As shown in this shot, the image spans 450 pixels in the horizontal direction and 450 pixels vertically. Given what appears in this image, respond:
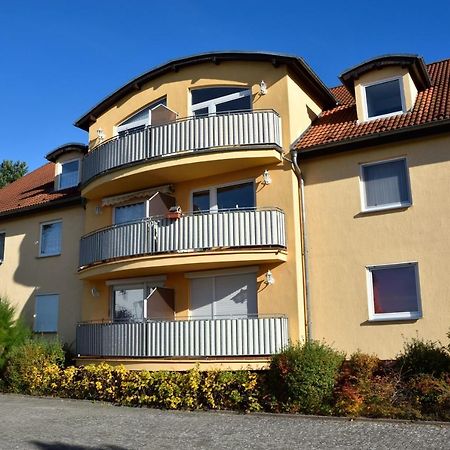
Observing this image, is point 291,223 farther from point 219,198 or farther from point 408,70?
point 408,70

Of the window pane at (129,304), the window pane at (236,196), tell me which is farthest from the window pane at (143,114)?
the window pane at (129,304)

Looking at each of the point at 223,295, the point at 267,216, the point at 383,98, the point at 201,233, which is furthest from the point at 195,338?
the point at 383,98

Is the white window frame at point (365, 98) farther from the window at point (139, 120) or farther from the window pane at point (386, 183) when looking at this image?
the window at point (139, 120)

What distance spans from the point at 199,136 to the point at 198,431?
8014 millimetres

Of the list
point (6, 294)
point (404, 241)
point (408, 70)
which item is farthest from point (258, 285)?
point (6, 294)

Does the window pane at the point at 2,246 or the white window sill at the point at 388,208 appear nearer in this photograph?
the white window sill at the point at 388,208

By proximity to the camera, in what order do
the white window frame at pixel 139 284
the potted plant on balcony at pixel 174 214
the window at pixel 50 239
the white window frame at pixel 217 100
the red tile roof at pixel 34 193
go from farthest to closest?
1. the red tile roof at pixel 34 193
2. the window at pixel 50 239
3. the white window frame at pixel 139 284
4. the white window frame at pixel 217 100
5. the potted plant on balcony at pixel 174 214

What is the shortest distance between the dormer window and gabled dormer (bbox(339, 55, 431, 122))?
1069 centimetres

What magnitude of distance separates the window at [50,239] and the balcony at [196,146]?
15.3 feet

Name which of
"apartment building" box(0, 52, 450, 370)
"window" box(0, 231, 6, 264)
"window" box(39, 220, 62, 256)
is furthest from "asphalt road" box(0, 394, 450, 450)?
"window" box(0, 231, 6, 264)

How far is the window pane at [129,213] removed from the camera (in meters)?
17.8

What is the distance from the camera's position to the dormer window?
21453mm

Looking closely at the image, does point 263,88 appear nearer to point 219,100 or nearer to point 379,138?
point 219,100

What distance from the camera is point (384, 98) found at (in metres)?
15.9
